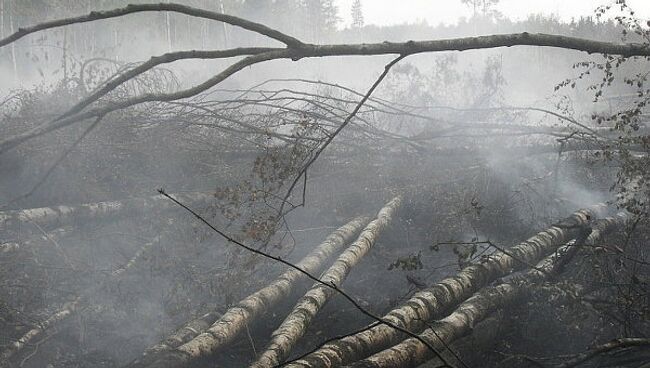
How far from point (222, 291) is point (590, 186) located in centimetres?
606

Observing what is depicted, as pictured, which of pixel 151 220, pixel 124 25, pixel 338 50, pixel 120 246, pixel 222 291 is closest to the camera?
pixel 338 50

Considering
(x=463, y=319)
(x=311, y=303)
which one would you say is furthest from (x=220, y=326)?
(x=463, y=319)

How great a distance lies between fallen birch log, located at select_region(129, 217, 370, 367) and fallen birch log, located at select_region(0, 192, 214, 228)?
8.65ft

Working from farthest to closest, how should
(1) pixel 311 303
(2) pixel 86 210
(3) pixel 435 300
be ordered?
(2) pixel 86 210, (1) pixel 311 303, (3) pixel 435 300

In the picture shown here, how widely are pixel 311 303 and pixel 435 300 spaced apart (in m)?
1.09

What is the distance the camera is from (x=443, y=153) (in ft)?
28.1

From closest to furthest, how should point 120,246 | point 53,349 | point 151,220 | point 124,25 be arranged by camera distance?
point 53,349
point 120,246
point 151,220
point 124,25

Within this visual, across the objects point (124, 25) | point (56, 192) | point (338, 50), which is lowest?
point (56, 192)

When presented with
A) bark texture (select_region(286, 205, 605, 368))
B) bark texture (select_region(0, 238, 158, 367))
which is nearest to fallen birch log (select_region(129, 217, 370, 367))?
bark texture (select_region(286, 205, 605, 368))

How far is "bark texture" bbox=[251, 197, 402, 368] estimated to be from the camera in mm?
3795

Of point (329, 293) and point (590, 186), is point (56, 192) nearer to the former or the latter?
point (329, 293)

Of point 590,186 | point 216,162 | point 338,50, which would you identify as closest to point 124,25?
point 216,162

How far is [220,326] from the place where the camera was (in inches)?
166

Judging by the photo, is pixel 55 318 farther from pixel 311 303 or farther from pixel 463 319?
pixel 463 319
